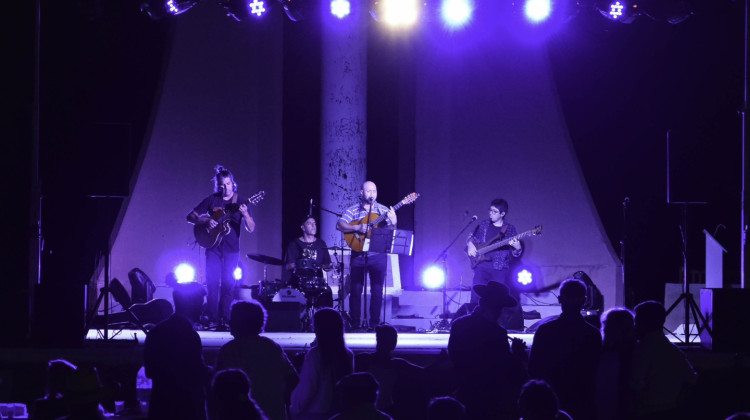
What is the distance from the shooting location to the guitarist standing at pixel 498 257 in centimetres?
1029

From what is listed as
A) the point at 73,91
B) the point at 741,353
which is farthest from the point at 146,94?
the point at 741,353

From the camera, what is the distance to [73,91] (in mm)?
10133

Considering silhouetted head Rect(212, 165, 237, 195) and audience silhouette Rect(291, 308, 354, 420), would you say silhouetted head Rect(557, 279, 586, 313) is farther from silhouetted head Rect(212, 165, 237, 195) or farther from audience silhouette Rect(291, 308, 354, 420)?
silhouetted head Rect(212, 165, 237, 195)

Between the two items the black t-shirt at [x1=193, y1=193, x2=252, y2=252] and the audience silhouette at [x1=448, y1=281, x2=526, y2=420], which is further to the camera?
the black t-shirt at [x1=193, y1=193, x2=252, y2=252]

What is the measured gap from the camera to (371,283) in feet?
33.2

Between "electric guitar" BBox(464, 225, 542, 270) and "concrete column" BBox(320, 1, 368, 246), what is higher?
"concrete column" BBox(320, 1, 368, 246)

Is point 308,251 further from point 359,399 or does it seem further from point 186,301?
point 359,399

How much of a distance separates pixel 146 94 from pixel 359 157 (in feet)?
9.47

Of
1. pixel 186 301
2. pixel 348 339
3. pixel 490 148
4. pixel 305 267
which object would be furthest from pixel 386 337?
pixel 490 148

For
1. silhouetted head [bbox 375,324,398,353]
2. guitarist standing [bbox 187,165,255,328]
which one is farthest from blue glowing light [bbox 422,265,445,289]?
silhouetted head [bbox 375,324,398,353]

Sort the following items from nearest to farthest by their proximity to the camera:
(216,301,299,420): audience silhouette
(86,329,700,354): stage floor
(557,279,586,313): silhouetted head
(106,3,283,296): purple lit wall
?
(216,301,299,420): audience silhouette < (557,279,586,313): silhouetted head < (86,329,700,354): stage floor < (106,3,283,296): purple lit wall

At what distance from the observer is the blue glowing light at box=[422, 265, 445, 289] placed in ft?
37.7

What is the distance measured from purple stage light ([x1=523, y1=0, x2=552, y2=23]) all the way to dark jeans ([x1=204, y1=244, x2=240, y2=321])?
436cm

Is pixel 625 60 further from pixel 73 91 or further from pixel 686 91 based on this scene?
pixel 73 91
